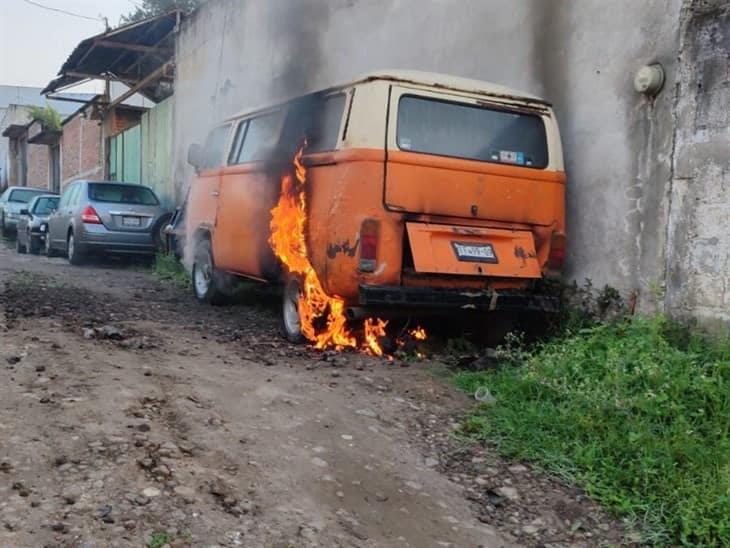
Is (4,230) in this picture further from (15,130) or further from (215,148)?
(15,130)

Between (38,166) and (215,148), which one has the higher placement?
(38,166)

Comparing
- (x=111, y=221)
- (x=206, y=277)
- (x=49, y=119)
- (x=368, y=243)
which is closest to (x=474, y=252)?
(x=368, y=243)

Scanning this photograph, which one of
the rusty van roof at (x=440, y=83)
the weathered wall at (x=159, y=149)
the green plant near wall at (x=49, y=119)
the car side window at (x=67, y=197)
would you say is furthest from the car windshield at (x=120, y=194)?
the green plant near wall at (x=49, y=119)

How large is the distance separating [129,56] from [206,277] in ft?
41.6

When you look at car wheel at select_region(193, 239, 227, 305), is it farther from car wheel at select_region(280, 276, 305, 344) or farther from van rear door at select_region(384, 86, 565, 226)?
van rear door at select_region(384, 86, 565, 226)

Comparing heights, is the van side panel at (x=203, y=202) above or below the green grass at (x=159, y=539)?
above

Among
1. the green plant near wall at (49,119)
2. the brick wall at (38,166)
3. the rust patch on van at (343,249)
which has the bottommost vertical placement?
the rust patch on van at (343,249)

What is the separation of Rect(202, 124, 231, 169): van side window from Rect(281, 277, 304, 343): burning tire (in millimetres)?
2126

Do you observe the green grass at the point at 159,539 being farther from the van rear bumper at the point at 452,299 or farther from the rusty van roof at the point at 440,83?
the rusty van roof at the point at 440,83

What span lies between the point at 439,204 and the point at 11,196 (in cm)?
1839

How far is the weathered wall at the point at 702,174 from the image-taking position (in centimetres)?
512

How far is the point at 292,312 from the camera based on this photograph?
20.9 feet

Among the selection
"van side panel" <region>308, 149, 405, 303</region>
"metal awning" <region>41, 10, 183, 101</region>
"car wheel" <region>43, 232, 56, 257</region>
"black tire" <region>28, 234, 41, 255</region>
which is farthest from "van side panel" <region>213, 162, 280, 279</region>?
"metal awning" <region>41, 10, 183, 101</region>

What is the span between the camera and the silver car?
12.2 m
